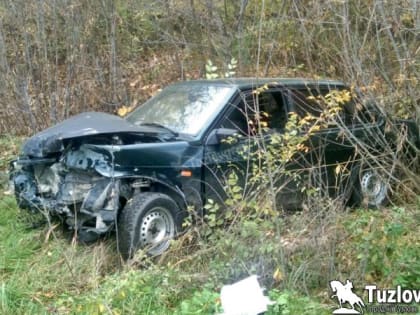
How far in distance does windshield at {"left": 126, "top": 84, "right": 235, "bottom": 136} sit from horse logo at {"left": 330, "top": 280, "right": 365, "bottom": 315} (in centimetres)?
228

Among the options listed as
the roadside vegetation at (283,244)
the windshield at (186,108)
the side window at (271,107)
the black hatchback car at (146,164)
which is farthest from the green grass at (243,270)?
the side window at (271,107)

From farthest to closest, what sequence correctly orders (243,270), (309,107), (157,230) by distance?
(309,107), (157,230), (243,270)

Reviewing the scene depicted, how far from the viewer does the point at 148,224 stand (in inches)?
198

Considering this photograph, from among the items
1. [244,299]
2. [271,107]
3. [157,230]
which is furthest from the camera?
[271,107]

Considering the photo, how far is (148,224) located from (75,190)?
81 centimetres

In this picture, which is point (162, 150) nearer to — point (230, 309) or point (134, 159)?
point (134, 159)

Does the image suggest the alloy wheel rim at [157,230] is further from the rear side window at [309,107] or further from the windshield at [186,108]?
the rear side window at [309,107]

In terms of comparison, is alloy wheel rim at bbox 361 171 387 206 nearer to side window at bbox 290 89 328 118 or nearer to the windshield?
side window at bbox 290 89 328 118

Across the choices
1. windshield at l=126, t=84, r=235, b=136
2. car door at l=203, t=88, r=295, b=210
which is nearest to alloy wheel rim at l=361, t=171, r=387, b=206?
car door at l=203, t=88, r=295, b=210

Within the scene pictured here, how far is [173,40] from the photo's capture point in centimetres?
1062

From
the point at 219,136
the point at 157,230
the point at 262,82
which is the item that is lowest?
the point at 157,230

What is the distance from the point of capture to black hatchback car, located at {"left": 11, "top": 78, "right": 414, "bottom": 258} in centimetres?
Answer: 503

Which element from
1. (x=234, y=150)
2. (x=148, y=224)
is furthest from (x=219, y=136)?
(x=148, y=224)

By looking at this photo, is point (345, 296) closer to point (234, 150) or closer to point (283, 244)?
point (283, 244)
